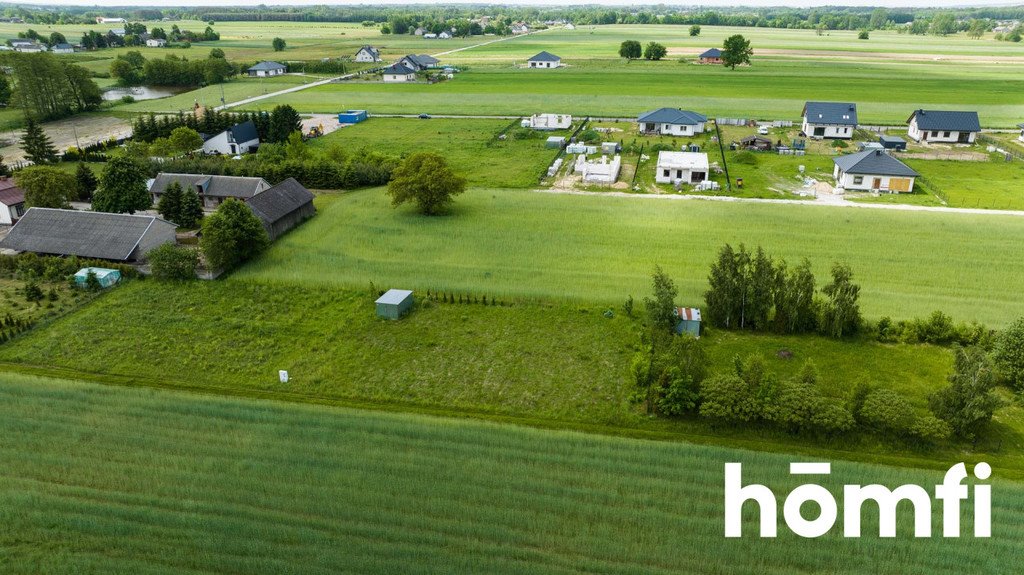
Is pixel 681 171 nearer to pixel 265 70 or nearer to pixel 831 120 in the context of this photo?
pixel 831 120

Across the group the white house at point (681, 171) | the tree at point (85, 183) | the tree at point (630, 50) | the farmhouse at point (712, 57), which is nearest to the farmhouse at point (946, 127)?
the white house at point (681, 171)

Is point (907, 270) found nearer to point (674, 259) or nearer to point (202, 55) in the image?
point (674, 259)

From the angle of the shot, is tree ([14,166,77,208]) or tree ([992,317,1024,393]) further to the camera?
tree ([14,166,77,208])

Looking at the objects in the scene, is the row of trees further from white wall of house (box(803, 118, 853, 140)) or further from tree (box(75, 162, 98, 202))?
white wall of house (box(803, 118, 853, 140))

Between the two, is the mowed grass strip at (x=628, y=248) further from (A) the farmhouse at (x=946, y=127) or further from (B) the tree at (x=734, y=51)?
(B) the tree at (x=734, y=51)

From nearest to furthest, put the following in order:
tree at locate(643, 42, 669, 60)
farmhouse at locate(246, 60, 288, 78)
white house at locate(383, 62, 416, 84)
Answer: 1. white house at locate(383, 62, 416, 84)
2. farmhouse at locate(246, 60, 288, 78)
3. tree at locate(643, 42, 669, 60)

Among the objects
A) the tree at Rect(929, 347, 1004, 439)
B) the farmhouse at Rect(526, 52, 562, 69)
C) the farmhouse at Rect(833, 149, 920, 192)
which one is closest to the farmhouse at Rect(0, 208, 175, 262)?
the tree at Rect(929, 347, 1004, 439)
